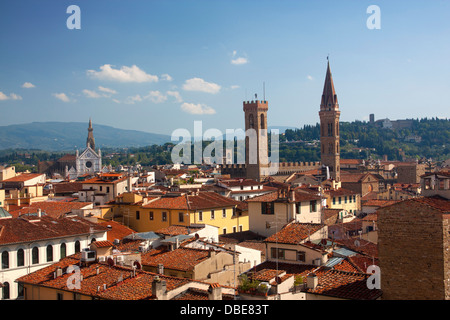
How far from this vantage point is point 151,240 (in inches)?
756

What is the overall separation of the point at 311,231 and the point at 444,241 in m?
6.47

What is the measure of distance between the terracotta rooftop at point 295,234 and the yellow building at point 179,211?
8.96 m

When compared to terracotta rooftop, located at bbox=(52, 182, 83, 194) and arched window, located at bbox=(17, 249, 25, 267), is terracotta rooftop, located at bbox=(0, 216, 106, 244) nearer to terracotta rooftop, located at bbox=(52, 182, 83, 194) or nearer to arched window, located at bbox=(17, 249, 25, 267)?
arched window, located at bbox=(17, 249, 25, 267)

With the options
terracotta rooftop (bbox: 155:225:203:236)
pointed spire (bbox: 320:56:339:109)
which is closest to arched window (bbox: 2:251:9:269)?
terracotta rooftop (bbox: 155:225:203:236)

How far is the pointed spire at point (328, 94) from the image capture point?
289ft

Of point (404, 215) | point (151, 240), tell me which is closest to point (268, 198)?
point (151, 240)

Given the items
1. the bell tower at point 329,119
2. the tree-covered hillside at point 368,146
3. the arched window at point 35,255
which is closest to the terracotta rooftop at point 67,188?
the arched window at point 35,255

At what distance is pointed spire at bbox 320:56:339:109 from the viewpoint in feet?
289

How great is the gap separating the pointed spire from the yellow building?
62.2 metres

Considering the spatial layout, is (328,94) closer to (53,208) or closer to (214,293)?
(53,208)

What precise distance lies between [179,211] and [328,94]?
67329 mm

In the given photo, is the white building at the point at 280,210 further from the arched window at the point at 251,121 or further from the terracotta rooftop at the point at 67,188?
the arched window at the point at 251,121

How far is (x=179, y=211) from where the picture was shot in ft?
84.1
